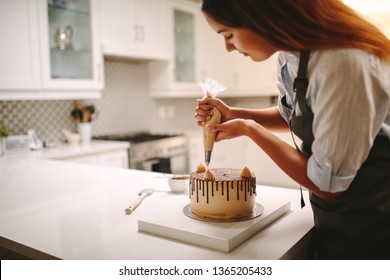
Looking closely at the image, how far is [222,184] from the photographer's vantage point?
0.98 m

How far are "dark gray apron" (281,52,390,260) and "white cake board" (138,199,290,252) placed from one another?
18 cm

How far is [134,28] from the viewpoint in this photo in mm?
3184

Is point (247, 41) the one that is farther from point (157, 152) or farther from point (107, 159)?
point (157, 152)

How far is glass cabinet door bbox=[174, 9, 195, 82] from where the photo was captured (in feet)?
12.1

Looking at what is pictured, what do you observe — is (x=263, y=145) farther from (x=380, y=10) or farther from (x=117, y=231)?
(x=380, y=10)

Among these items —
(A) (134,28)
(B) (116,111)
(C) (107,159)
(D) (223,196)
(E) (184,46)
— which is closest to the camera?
(D) (223,196)

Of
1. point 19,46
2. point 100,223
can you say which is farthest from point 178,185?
point 19,46

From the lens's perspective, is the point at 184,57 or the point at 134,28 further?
the point at 184,57

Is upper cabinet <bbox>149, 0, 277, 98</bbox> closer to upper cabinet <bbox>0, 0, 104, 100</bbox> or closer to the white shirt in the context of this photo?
upper cabinet <bbox>0, 0, 104, 100</bbox>

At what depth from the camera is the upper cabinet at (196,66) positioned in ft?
12.0

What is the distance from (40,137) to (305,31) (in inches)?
102

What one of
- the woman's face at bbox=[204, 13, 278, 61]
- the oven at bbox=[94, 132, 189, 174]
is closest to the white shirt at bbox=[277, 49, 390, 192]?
the woman's face at bbox=[204, 13, 278, 61]

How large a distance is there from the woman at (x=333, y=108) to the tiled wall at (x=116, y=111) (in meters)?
2.33

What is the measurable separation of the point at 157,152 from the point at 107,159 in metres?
0.55
